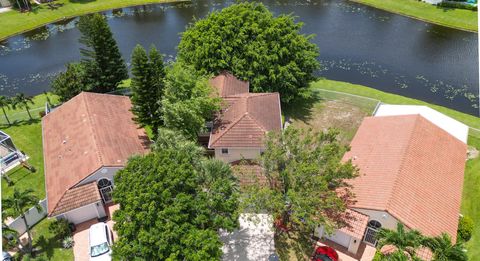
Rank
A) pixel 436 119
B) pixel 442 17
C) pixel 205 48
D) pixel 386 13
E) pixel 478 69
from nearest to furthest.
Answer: pixel 436 119
pixel 205 48
pixel 478 69
pixel 442 17
pixel 386 13

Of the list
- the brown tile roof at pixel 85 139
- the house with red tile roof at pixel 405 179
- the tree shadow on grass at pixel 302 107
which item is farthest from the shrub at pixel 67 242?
the tree shadow on grass at pixel 302 107

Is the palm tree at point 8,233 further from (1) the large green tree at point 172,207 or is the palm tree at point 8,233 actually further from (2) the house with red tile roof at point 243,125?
(2) the house with red tile roof at point 243,125

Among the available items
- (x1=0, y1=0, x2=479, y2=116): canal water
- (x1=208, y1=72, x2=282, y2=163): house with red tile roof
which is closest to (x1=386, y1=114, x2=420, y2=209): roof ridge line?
(x1=208, y1=72, x2=282, y2=163): house with red tile roof

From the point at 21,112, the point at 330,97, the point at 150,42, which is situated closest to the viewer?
the point at 21,112

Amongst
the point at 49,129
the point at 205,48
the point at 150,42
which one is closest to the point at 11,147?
the point at 49,129

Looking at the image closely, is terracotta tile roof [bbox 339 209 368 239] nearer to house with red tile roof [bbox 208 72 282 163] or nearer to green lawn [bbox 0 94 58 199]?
house with red tile roof [bbox 208 72 282 163]

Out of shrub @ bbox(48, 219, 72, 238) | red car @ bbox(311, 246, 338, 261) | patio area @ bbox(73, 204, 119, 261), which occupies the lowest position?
red car @ bbox(311, 246, 338, 261)

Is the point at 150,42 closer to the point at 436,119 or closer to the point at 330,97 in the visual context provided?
the point at 330,97

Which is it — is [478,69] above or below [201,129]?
below
